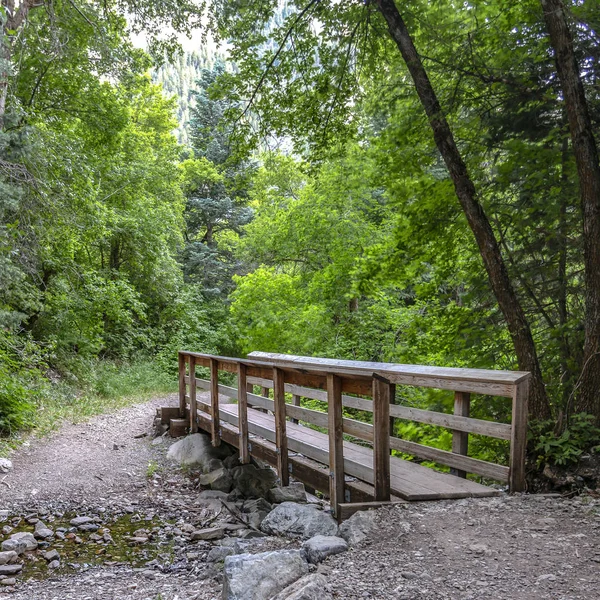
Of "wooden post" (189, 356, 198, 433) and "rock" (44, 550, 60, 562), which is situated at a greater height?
"wooden post" (189, 356, 198, 433)

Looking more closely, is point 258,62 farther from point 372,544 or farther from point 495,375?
point 372,544

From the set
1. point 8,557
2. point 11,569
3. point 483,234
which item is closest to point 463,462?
point 483,234

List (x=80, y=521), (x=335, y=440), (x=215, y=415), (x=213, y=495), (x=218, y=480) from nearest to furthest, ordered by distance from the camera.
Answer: (x=335, y=440)
(x=80, y=521)
(x=213, y=495)
(x=218, y=480)
(x=215, y=415)

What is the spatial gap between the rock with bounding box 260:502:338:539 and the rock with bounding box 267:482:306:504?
0.94m

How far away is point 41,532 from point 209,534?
175cm

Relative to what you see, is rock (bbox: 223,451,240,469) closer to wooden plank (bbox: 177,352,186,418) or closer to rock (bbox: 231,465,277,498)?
rock (bbox: 231,465,277,498)

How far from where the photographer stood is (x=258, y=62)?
714cm

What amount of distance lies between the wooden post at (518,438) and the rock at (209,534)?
303cm

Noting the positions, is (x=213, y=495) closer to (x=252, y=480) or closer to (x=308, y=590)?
(x=252, y=480)

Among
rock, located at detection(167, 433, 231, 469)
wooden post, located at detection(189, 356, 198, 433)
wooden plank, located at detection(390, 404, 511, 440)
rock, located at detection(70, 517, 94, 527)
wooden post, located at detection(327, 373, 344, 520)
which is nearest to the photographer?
wooden plank, located at detection(390, 404, 511, 440)

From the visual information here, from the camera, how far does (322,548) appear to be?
3428mm

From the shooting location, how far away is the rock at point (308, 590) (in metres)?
2.83

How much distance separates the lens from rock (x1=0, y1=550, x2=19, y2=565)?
456 cm

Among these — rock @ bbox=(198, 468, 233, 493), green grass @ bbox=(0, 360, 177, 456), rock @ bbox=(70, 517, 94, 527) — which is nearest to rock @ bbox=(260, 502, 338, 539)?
rock @ bbox=(198, 468, 233, 493)
